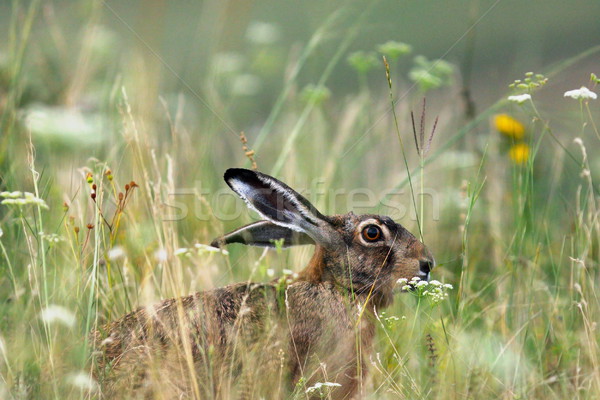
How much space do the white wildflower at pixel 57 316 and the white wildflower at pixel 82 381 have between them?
1.15ft

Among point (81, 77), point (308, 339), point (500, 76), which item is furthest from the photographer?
point (500, 76)

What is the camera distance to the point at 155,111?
802 centimetres

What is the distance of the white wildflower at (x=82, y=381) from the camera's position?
405 centimetres

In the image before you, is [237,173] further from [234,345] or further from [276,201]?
[234,345]

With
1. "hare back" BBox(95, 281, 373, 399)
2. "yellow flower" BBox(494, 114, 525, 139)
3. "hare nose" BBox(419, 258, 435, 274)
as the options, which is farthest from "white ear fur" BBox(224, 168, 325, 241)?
"yellow flower" BBox(494, 114, 525, 139)

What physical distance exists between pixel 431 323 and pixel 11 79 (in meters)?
3.52

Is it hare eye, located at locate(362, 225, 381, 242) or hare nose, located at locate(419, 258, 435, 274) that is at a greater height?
hare eye, located at locate(362, 225, 381, 242)

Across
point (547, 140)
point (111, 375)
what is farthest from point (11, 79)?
point (547, 140)

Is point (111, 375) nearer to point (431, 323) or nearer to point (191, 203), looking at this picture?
point (431, 323)

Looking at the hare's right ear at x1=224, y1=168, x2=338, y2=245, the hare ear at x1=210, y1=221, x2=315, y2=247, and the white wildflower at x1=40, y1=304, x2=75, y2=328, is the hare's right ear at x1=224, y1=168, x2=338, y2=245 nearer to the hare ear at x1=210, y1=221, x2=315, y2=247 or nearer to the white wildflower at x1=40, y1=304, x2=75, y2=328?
the hare ear at x1=210, y1=221, x2=315, y2=247

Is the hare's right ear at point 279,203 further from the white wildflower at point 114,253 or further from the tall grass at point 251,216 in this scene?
the white wildflower at point 114,253

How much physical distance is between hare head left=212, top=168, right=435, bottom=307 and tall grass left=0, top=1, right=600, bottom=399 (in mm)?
209

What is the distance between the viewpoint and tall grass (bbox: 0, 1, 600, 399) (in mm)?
4645

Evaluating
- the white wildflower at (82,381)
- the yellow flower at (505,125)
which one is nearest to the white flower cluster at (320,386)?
the white wildflower at (82,381)
